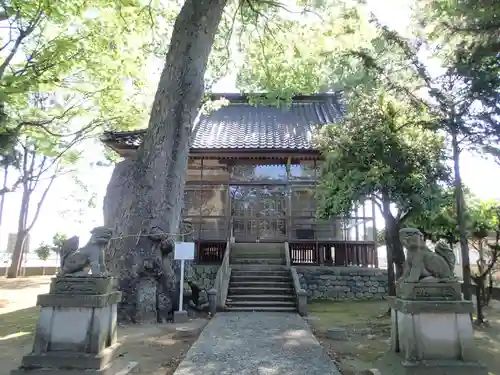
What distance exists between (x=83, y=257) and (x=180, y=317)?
4.05 m

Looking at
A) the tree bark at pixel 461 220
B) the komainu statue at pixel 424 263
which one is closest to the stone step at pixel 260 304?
the tree bark at pixel 461 220

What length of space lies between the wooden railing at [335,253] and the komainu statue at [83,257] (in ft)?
31.3

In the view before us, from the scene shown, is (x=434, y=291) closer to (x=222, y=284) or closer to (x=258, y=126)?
(x=222, y=284)

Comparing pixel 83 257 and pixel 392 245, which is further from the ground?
pixel 392 245

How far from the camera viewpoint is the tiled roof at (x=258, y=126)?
1402cm

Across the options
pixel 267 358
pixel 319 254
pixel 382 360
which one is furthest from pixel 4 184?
pixel 382 360

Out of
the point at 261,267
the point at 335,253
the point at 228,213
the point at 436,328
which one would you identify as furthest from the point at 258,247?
the point at 436,328

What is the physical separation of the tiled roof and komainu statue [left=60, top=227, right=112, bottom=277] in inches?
327

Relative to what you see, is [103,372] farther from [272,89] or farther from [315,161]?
[315,161]

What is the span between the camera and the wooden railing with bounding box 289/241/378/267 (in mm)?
13586

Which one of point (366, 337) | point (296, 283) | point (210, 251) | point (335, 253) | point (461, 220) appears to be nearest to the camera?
point (366, 337)

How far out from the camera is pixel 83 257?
4719 millimetres

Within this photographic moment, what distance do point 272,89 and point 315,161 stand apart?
3.25 metres

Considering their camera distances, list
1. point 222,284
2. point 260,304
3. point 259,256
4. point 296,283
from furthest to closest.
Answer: point 259,256, point 296,283, point 222,284, point 260,304
